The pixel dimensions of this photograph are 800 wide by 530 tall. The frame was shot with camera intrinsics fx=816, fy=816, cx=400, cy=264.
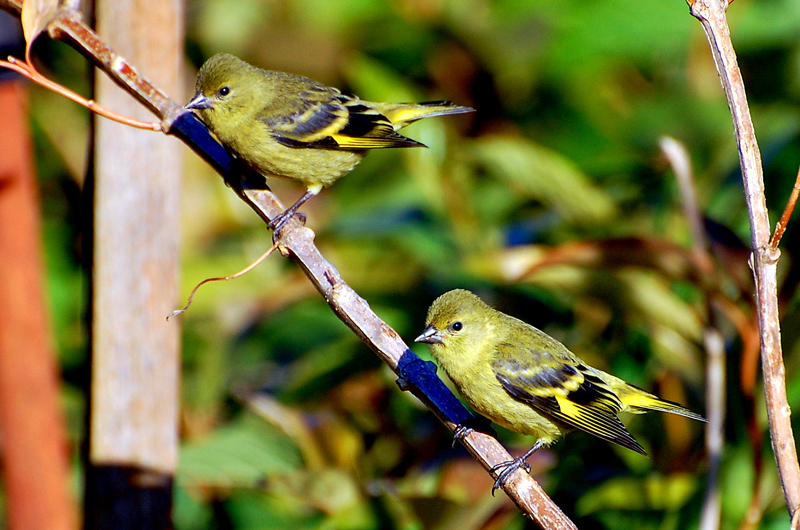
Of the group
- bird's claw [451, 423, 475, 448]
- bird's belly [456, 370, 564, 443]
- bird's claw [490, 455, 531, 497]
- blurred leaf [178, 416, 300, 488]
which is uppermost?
blurred leaf [178, 416, 300, 488]

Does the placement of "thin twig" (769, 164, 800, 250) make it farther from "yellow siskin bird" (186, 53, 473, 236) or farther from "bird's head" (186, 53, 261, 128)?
"bird's head" (186, 53, 261, 128)

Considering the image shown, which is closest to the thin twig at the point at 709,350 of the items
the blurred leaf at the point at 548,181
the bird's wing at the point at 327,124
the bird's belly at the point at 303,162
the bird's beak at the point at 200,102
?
the blurred leaf at the point at 548,181

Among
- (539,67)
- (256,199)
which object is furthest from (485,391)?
(539,67)

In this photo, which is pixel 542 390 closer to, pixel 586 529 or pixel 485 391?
pixel 485 391

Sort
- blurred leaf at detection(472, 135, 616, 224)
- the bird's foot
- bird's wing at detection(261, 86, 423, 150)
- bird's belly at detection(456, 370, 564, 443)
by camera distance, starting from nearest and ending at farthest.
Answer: the bird's foot, bird's belly at detection(456, 370, 564, 443), bird's wing at detection(261, 86, 423, 150), blurred leaf at detection(472, 135, 616, 224)

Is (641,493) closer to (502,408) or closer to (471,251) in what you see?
(502,408)

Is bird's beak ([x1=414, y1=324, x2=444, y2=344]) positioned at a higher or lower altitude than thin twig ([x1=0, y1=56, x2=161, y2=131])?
lower

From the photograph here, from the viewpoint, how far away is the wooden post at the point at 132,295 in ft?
8.20

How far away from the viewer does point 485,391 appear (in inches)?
95.0

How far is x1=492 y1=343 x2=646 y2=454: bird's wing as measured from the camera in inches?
94.3

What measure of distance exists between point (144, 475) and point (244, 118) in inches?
46.7

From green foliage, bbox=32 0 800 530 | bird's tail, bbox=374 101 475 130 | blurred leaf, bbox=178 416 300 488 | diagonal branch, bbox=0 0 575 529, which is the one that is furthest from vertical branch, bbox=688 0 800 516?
blurred leaf, bbox=178 416 300 488

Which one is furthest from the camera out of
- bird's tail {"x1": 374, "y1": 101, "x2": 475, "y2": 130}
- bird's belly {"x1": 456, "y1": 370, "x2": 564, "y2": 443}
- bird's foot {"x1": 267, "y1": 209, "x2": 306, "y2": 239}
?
bird's tail {"x1": 374, "y1": 101, "x2": 475, "y2": 130}

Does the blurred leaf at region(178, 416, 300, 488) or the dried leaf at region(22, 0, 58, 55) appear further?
the blurred leaf at region(178, 416, 300, 488)
